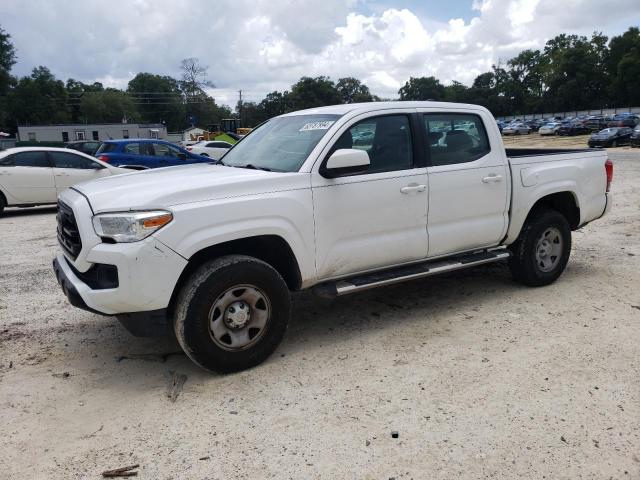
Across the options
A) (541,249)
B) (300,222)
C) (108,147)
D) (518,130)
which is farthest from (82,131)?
(300,222)

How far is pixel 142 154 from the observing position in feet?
51.2

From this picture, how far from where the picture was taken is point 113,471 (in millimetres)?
2820

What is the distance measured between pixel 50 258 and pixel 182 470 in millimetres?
5624

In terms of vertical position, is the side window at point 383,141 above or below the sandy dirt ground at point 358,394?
above

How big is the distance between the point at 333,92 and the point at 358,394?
116 m

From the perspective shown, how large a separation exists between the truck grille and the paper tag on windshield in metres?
1.95

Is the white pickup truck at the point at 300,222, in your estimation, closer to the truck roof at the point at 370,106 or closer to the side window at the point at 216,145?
the truck roof at the point at 370,106

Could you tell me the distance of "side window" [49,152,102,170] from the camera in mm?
11992

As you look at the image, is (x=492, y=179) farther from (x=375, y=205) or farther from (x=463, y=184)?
(x=375, y=205)

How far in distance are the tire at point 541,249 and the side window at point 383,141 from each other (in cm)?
170

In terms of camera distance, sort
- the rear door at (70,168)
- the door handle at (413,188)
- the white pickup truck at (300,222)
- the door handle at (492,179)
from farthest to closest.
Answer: the rear door at (70,168), the door handle at (492,179), the door handle at (413,188), the white pickup truck at (300,222)

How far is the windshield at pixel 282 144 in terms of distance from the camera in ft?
14.1

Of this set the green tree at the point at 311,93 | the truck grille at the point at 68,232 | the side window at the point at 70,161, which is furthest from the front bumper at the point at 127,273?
the green tree at the point at 311,93

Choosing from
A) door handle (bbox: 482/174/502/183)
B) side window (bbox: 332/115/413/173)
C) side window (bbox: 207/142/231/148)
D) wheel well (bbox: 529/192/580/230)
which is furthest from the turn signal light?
side window (bbox: 207/142/231/148)
